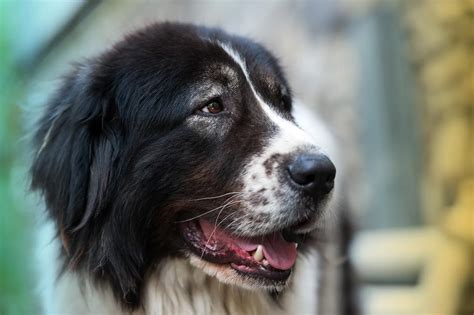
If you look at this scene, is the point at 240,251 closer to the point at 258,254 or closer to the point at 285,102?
the point at 258,254

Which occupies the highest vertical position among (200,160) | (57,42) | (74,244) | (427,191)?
(57,42)

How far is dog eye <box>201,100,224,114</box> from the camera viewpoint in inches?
103

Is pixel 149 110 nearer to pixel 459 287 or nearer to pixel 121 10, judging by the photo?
pixel 121 10

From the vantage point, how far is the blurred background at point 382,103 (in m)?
3.89

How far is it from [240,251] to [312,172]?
411mm

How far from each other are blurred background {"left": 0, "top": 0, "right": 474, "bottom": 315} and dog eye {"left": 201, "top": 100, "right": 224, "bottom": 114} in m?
0.76

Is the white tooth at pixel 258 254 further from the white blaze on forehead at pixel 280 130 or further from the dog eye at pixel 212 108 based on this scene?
the dog eye at pixel 212 108

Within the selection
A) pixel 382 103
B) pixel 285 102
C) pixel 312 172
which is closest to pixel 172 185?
pixel 312 172

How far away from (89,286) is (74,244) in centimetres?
17

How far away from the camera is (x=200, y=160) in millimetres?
2516

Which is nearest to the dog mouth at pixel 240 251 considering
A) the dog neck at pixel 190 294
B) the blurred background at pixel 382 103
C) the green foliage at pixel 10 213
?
the dog neck at pixel 190 294

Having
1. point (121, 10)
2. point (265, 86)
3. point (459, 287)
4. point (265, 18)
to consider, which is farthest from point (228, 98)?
point (265, 18)

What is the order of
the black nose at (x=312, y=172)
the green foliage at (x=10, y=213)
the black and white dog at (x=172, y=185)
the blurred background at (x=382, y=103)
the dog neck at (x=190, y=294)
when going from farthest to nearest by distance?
1. the blurred background at (x=382, y=103)
2. the dog neck at (x=190, y=294)
3. the black and white dog at (x=172, y=185)
4. the black nose at (x=312, y=172)
5. the green foliage at (x=10, y=213)

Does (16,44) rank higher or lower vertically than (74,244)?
higher
